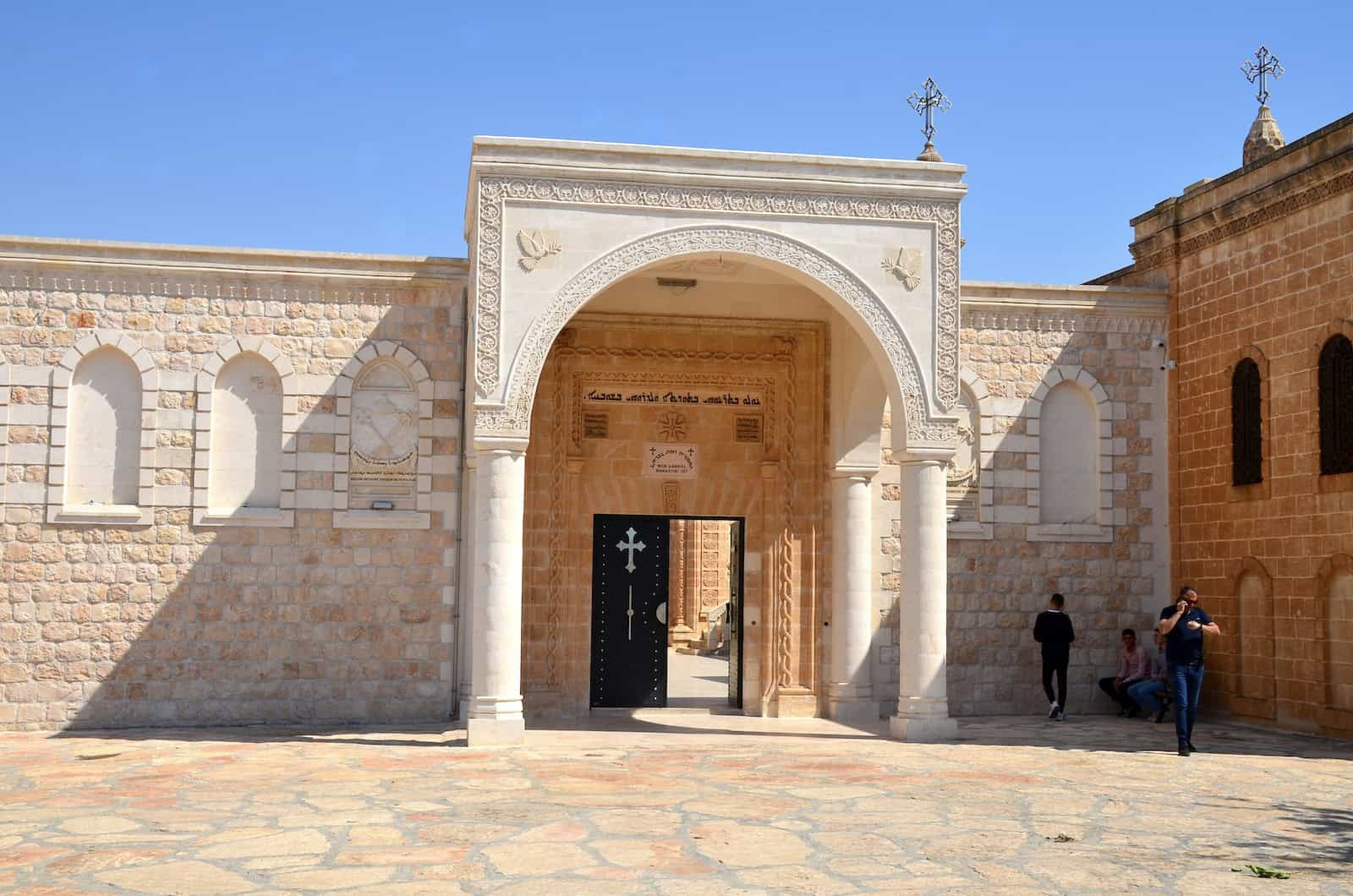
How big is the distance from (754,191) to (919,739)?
5137 mm

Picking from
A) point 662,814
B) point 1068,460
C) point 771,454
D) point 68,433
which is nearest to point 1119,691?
point 1068,460

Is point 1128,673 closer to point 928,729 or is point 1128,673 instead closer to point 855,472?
point 928,729

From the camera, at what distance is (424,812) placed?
7.96 m

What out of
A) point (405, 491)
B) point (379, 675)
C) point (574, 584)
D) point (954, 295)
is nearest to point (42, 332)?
point (405, 491)

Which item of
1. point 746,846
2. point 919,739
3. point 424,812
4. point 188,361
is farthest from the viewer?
point 188,361

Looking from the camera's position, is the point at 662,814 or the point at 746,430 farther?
the point at 746,430

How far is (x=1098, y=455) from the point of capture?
14.7 meters

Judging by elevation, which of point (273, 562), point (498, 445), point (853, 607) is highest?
point (498, 445)

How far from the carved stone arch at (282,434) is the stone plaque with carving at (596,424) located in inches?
118

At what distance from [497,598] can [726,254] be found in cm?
367

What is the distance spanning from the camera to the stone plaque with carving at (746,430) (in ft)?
48.0

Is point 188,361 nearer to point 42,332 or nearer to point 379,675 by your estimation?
point 42,332

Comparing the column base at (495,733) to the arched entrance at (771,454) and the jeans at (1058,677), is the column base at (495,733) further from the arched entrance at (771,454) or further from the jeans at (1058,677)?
the jeans at (1058,677)

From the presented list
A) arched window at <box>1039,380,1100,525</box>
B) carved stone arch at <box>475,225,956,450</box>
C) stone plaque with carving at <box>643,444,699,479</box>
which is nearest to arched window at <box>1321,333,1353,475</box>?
arched window at <box>1039,380,1100,525</box>
